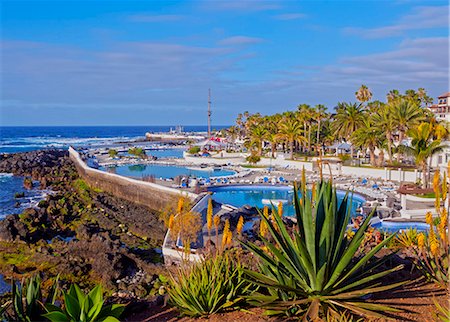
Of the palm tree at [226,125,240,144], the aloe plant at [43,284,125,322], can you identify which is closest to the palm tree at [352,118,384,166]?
the palm tree at [226,125,240,144]

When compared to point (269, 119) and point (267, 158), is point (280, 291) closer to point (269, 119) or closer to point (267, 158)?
point (267, 158)

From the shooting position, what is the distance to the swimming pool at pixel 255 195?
96.3ft

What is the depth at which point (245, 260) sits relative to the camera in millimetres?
8352

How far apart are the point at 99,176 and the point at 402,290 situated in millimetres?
37457

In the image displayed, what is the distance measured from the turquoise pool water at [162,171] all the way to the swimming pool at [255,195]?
9618mm

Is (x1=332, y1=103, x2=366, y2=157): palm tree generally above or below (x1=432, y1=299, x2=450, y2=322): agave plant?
above

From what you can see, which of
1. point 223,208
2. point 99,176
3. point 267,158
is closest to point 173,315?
point 223,208

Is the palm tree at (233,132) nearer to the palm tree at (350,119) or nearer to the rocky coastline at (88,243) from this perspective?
the palm tree at (350,119)

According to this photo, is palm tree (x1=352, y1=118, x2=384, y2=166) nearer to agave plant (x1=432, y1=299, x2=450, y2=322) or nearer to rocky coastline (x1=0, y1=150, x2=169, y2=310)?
rocky coastline (x1=0, y1=150, x2=169, y2=310)

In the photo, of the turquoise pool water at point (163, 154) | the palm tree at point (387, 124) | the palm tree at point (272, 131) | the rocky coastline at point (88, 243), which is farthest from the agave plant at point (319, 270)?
the turquoise pool water at point (163, 154)

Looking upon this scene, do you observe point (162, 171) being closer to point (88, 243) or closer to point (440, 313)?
point (88, 243)

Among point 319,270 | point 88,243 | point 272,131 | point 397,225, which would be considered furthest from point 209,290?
point 272,131

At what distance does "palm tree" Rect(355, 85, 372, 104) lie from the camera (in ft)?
177

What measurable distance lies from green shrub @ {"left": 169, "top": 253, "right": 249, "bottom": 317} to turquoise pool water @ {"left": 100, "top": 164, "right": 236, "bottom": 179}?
3709 centimetres
